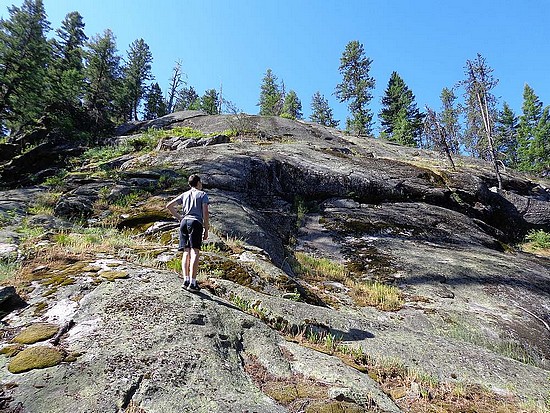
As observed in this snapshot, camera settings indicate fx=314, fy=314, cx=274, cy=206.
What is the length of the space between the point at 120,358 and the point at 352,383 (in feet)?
8.80

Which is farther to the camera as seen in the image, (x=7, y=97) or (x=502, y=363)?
(x=7, y=97)

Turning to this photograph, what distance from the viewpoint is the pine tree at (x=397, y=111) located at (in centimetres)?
4662

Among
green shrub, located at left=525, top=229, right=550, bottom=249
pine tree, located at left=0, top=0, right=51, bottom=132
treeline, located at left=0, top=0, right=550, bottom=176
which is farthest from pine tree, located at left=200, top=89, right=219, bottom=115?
green shrub, located at left=525, top=229, right=550, bottom=249

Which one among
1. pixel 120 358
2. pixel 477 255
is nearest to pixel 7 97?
pixel 120 358

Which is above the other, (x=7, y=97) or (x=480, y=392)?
(x=7, y=97)

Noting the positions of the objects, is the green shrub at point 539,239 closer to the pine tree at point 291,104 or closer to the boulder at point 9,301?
the boulder at point 9,301

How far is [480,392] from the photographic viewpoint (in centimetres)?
420

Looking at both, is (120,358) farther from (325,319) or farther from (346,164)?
(346,164)

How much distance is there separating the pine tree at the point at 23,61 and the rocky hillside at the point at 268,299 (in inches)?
786

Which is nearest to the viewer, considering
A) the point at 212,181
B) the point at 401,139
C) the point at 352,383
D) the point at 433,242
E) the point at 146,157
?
the point at 352,383

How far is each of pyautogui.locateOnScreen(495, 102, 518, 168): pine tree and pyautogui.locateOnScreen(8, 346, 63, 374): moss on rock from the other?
61.3 metres

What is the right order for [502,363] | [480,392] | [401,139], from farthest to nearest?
[401,139], [502,363], [480,392]

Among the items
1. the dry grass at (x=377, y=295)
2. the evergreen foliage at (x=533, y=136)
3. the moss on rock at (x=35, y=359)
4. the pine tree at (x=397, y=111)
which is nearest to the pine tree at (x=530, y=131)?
the evergreen foliage at (x=533, y=136)

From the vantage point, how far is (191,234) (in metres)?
5.46
